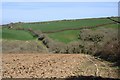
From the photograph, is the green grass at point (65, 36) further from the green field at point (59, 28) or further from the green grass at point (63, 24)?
the green grass at point (63, 24)

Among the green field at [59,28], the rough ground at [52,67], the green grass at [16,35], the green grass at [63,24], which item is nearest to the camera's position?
the rough ground at [52,67]

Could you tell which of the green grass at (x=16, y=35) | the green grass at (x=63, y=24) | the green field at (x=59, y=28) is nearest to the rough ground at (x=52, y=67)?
the green field at (x=59, y=28)

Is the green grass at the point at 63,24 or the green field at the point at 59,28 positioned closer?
the green field at the point at 59,28

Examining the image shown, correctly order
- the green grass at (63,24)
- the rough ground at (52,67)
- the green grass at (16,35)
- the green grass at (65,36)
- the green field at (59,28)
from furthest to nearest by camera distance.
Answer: the green grass at (63,24)
the green field at (59,28)
the green grass at (16,35)
the green grass at (65,36)
the rough ground at (52,67)

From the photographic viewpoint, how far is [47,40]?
26047 mm

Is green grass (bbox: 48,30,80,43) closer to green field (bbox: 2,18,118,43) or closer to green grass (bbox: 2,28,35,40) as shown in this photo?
green field (bbox: 2,18,118,43)

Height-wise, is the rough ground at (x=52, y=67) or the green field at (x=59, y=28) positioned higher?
the green field at (x=59, y=28)

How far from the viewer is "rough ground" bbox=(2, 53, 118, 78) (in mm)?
10875

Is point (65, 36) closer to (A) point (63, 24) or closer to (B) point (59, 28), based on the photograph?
(B) point (59, 28)

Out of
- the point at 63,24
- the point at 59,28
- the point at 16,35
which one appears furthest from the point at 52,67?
the point at 63,24

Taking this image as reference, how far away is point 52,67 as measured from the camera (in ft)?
39.1

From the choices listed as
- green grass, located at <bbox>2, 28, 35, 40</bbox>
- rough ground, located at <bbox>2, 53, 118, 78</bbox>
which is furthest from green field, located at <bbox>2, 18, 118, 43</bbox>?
rough ground, located at <bbox>2, 53, 118, 78</bbox>

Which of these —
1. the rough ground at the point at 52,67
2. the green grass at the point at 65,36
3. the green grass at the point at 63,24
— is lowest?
the rough ground at the point at 52,67

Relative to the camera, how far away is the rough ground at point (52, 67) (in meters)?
10.9
